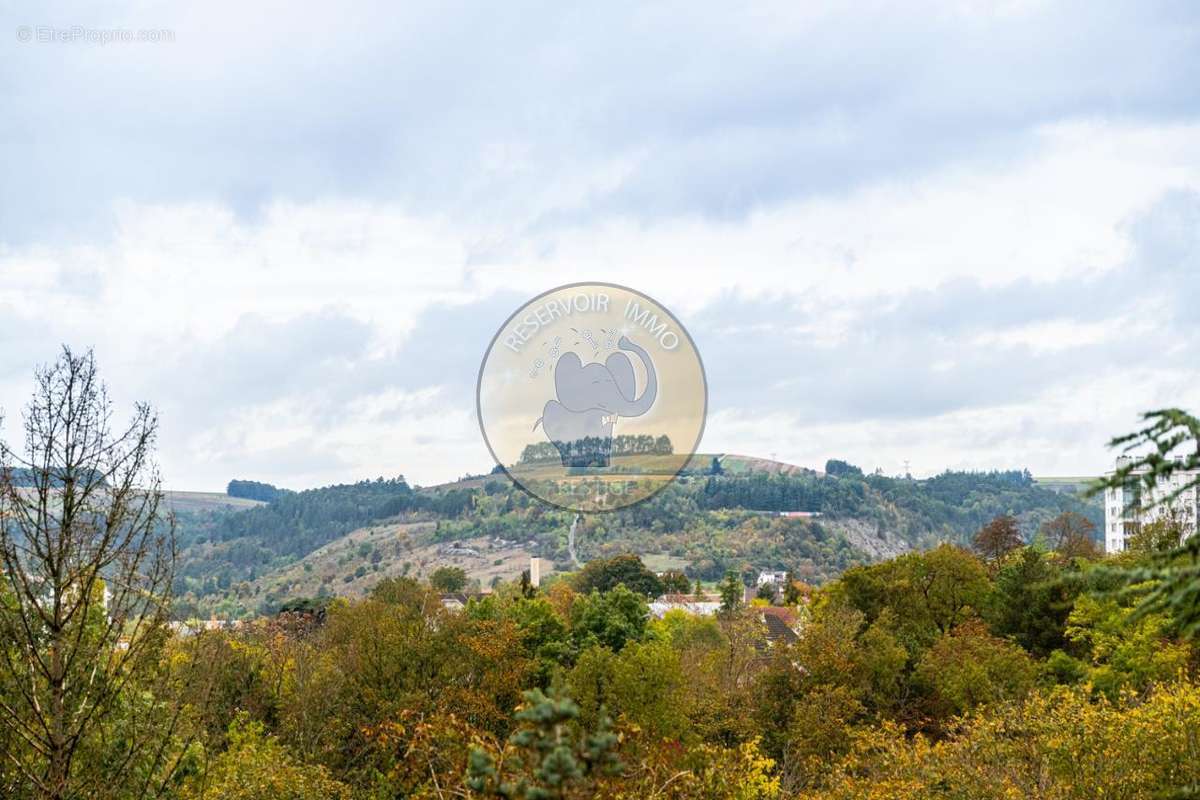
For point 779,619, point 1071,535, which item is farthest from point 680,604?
point 1071,535

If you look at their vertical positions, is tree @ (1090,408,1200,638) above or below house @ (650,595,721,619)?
above

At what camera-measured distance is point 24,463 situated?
13.4 meters

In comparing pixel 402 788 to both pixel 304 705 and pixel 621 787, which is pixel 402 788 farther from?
pixel 621 787

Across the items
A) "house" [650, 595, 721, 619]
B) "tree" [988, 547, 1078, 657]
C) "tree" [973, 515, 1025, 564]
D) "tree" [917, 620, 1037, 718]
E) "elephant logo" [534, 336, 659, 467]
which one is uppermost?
"elephant logo" [534, 336, 659, 467]

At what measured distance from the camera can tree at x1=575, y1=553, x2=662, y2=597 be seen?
348 feet

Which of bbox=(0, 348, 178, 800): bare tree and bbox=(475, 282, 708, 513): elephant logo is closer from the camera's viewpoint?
bbox=(0, 348, 178, 800): bare tree

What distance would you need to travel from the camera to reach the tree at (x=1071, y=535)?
229 feet

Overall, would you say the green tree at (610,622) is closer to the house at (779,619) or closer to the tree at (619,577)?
the house at (779,619)

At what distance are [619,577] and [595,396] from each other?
240 ft

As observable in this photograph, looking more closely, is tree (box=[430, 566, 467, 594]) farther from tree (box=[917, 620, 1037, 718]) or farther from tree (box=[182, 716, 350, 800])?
tree (box=[182, 716, 350, 800])

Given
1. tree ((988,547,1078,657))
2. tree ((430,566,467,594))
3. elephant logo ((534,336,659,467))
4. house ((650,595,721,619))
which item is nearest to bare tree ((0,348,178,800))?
elephant logo ((534,336,659,467))

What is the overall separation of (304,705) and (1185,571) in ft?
109

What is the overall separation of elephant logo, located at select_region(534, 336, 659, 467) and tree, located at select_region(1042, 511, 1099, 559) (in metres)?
38.1

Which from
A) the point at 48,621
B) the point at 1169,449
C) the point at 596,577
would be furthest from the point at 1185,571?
the point at 596,577
